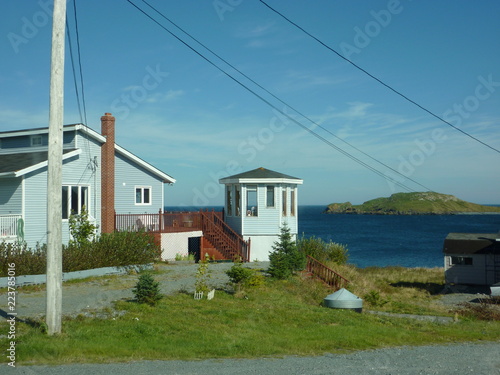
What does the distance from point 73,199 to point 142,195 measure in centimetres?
491

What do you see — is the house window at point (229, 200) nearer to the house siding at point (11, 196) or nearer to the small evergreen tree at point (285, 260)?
the small evergreen tree at point (285, 260)

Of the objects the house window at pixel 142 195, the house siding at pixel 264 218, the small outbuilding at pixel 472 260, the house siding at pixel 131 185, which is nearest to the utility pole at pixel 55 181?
the house siding at pixel 131 185

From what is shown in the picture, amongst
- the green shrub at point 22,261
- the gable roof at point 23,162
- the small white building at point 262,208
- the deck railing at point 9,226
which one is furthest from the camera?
the small white building at point 262,208

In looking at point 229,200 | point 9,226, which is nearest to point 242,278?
point 9,226

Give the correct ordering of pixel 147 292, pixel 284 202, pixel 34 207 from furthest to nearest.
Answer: pixel 284 202 < pixel 34 207 < pixel 147 292

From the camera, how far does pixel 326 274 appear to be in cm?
2320

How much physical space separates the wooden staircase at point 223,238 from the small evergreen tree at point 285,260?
5.15 m

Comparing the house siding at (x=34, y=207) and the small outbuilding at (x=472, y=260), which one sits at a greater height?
the house siding at (x=34, y=207)

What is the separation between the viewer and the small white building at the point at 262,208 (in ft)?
94.4

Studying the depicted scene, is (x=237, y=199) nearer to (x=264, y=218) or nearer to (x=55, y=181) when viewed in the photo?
(x=264, y=218)

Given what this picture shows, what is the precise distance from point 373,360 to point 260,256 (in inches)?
765

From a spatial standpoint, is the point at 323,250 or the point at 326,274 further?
the point at 323,250

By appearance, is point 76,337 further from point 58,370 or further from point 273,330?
point 273,330

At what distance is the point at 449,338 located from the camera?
12.1 meters
